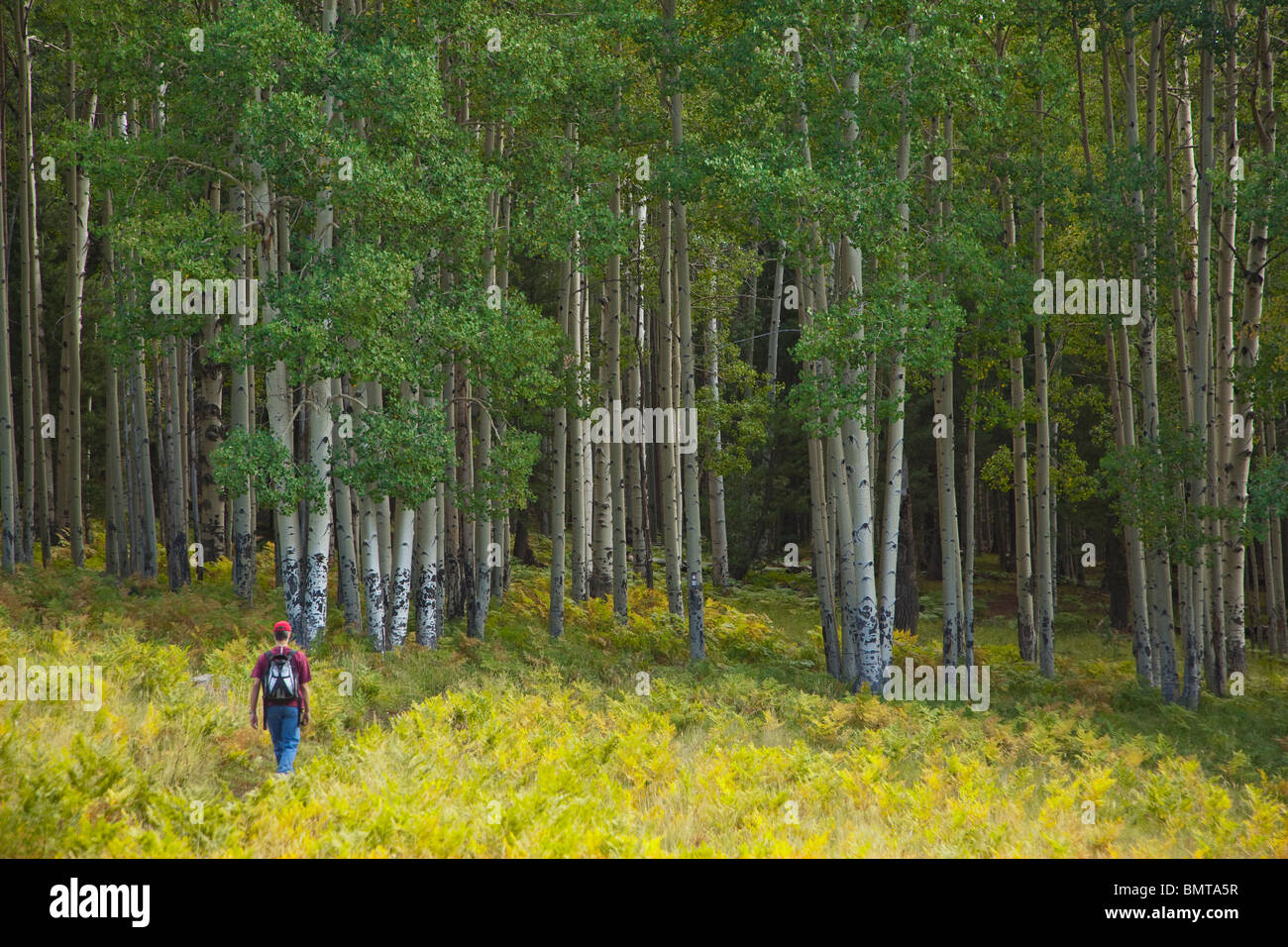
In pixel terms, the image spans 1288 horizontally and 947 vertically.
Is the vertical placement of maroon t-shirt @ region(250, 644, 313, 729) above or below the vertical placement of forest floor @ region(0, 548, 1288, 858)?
above

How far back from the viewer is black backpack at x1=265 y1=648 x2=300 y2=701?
29.7 feet

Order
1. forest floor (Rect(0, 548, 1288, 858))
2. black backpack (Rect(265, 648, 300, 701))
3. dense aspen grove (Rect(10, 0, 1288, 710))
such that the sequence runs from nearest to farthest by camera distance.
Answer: forest floor (Rect(0, 548, 1288, 858)) < black backpack (Rect(265, 648, 300, 701)) < dense aspen grove (Rect(10, 0, 1288, 710))

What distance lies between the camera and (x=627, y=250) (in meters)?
17.6

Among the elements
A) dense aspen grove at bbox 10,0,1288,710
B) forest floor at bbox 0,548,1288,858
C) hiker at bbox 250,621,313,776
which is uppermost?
dense aspen grove at bbox 10,0,1288,710

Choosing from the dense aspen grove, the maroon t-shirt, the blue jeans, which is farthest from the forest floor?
the dense aspen grove

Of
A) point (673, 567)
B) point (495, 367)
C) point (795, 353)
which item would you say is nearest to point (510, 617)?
point (673, 567)

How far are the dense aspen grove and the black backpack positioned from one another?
15.0ft

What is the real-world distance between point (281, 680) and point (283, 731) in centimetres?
46

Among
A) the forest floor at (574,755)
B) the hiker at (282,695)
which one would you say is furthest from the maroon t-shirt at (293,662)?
the forest floor at (574,755)

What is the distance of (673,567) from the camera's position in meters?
19.4

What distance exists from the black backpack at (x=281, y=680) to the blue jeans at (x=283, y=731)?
99 mm

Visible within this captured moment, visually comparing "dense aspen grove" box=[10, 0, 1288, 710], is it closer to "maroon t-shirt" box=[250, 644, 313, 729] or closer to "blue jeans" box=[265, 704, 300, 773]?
"maroon t-shirt" box=[250, 644, 313, 729]

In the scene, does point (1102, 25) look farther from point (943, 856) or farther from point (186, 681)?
point (186, 681)

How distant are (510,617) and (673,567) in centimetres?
322
